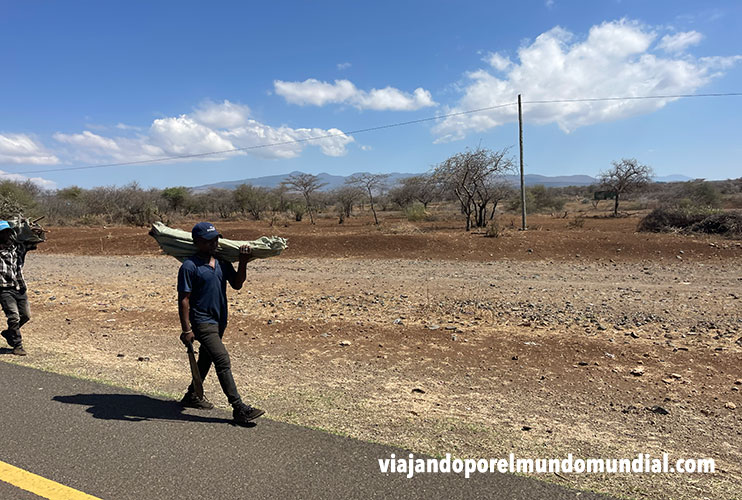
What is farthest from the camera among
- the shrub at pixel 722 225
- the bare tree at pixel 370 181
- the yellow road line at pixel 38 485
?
the bare tree at pixel 370 181

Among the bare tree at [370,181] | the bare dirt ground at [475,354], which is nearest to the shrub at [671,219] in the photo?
the bare dirt ground at [475,354]

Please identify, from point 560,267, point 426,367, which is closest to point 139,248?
point 560,267

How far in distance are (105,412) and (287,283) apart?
7.73m

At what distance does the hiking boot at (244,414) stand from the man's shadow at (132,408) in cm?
7

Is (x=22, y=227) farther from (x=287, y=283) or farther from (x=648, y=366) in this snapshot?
(x=648, y=366)

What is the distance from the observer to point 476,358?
5.41 m

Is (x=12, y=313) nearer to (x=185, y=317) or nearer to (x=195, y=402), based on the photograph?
(x=195, y=402)

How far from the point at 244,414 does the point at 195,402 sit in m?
0.63

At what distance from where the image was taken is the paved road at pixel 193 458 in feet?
9.09

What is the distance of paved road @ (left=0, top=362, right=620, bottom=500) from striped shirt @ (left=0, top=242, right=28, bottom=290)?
2160mm

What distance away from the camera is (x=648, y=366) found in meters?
4.99

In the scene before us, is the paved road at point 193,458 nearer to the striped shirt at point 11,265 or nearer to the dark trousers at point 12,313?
the dark trousers at point 12,313

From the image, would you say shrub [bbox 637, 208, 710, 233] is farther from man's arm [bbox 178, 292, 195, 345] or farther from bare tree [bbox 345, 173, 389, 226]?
bare tree [bbox 345, 173, 389, 226]

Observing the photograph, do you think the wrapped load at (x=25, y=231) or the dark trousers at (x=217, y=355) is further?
the wrapped load at (x=25, y=231)
